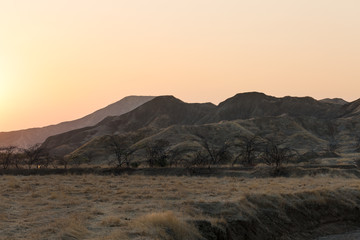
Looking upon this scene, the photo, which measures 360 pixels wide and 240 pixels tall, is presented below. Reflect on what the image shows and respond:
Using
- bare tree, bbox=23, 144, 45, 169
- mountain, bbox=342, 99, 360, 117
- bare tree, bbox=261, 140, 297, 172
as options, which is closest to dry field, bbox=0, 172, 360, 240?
bare tree, bbox=261, 140, 297, 172

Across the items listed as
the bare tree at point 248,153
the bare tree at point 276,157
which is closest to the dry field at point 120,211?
the bare tree at point 276,157

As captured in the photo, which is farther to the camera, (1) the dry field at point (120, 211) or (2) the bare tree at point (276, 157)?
(2) the bare tree at point (276, 157)

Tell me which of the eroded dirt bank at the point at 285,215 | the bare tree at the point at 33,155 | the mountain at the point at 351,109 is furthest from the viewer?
the mountain at the point at 351,109

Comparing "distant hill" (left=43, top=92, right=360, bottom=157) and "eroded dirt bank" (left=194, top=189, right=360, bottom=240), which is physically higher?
"distant hill" (left=43, top=92, right=360, bottom=157)

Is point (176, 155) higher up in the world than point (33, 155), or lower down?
lower down

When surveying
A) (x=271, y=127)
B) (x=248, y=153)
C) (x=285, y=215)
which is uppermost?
(x=271, y=127)

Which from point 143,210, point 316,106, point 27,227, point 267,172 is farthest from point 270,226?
point 316,106

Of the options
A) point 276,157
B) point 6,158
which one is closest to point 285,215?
point 276,157

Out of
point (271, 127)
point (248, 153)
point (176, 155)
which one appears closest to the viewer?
point (248, 153)

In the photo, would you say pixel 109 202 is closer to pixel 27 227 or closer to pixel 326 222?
pixel 27 227

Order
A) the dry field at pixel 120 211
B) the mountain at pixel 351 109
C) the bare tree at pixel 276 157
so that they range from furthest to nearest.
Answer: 1. the mountain at pixel 351 109
2. the bare tree at pixel 276 157
3. the dry field at pixel 120 211

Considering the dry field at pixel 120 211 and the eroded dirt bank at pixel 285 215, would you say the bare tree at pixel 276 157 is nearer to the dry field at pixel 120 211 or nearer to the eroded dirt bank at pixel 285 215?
the eroded dirt bank at pixel 285 215

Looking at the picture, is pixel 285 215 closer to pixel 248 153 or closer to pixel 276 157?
pixel 276 157

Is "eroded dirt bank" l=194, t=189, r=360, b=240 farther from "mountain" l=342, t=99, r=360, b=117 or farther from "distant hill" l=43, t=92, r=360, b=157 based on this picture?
"mountain" l=342, t=99, r=360, b=117
